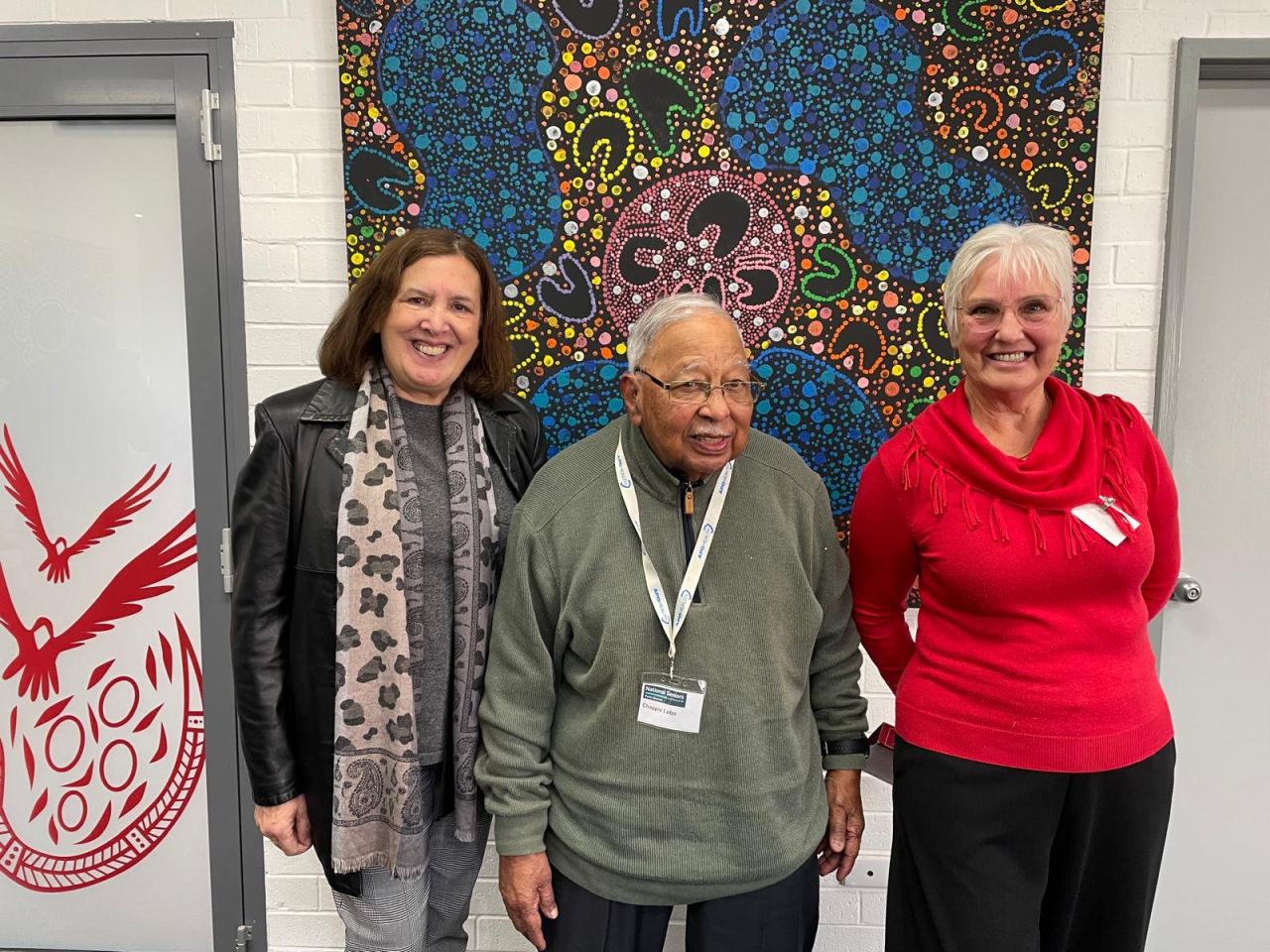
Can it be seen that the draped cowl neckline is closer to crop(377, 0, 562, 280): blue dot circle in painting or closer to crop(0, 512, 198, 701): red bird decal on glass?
crop(377, 0, 562, 280): blue dot circle in painting

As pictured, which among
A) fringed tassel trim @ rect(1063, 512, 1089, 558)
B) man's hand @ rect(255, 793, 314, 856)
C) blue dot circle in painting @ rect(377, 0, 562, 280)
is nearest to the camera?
fringed tassel trim @ rect(1063, 512, 1089, 558)

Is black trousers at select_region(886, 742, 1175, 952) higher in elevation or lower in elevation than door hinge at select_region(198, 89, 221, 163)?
lower

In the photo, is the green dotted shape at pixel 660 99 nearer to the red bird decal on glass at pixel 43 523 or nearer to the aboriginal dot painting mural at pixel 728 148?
the aboriginal dot painting mural at pixel 728 148

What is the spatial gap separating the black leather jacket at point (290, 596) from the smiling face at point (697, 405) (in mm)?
516

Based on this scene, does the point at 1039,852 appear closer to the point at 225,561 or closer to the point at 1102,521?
the point at 1102,521

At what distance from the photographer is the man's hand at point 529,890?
1282 mm

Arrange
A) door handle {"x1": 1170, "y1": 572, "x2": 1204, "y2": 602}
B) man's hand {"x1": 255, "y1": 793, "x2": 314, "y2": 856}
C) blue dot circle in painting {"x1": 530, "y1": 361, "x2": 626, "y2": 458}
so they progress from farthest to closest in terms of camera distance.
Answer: door handle {"x1": 1170, "y1": 572, "x2": 1204, "y2": 602}
blue dot circle in painting {"x1": 530, "y1": 361, "x2": 626, "y2": 458}
man's hand {"x1": 255, "y1": 793, "x2": 314, "y2": 856}

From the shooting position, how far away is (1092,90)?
1651mm

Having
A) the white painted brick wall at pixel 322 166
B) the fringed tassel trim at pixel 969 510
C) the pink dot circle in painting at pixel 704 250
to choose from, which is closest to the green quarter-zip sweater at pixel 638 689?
the fringed tassel trim at pixel 969 510

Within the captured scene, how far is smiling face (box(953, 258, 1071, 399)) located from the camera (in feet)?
4.02

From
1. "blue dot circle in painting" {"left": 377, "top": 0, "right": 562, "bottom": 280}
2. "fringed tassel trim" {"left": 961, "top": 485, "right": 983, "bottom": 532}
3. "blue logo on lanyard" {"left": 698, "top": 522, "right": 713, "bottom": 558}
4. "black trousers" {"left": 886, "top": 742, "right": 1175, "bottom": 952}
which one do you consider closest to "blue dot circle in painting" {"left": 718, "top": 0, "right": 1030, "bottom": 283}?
"blue dot circle in painting" {"left": 377, "top": 0, "right": 562, "bottom": 280}

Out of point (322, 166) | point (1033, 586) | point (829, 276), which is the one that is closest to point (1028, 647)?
point (1033, 586)

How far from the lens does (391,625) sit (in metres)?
1.26

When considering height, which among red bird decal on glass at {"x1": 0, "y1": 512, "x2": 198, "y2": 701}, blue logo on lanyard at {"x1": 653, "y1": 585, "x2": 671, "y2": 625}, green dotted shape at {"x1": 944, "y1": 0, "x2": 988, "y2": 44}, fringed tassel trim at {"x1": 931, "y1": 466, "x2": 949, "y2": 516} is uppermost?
green dotted shape at {"x1": 944, "y1": 0, "x2": 988, "y2": 44}
